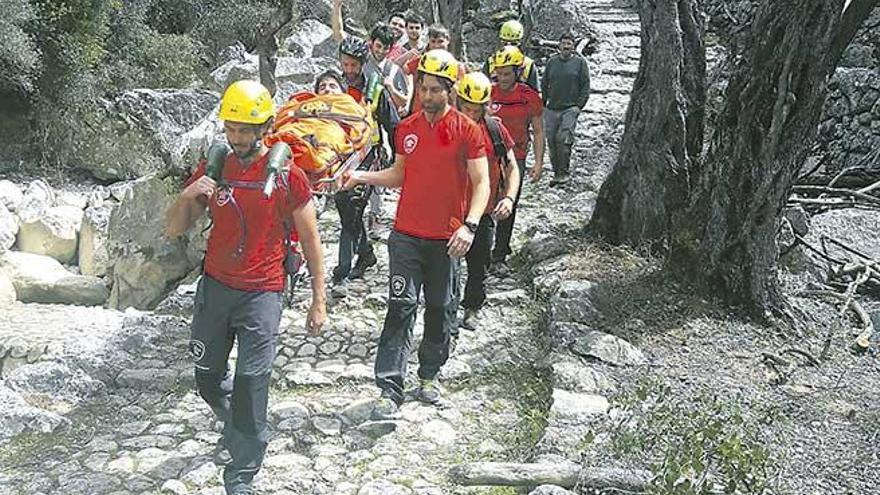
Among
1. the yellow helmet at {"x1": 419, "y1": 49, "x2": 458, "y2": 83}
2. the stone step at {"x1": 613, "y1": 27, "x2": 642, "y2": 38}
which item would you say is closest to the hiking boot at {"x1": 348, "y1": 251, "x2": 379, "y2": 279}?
the yellow helmet at {"x1": 419, "y1": 49, "x2": 458, "y2": 83}

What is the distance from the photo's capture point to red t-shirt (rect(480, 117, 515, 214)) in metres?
5.70

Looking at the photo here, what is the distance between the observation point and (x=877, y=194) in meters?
10.1

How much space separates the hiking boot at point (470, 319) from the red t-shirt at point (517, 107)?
61.3 inches

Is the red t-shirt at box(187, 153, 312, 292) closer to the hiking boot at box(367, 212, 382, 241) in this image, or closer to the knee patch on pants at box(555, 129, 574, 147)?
the hiking boot at box(367, 212, 382, 241)

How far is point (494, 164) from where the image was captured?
236 inches

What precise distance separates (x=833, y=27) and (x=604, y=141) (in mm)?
6397

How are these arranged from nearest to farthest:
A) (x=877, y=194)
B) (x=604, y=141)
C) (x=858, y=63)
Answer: (x=877, y=194) → (x=604, y=141) → (x=858, y=63)

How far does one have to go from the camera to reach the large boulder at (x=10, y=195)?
13.8 m

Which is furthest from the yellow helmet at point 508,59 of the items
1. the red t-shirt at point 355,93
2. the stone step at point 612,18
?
the stone step at point 612,18

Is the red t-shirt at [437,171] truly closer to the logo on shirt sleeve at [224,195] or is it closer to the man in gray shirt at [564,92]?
the logo on shirt sleeve at [224,195]

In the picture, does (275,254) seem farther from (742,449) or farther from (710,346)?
(710,346)

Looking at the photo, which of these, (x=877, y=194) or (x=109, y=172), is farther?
(x=109, y=172)

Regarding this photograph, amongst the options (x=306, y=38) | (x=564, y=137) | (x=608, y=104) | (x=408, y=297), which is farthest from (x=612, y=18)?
(x=408, y=297)

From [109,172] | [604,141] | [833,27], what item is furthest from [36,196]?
[833,27]
